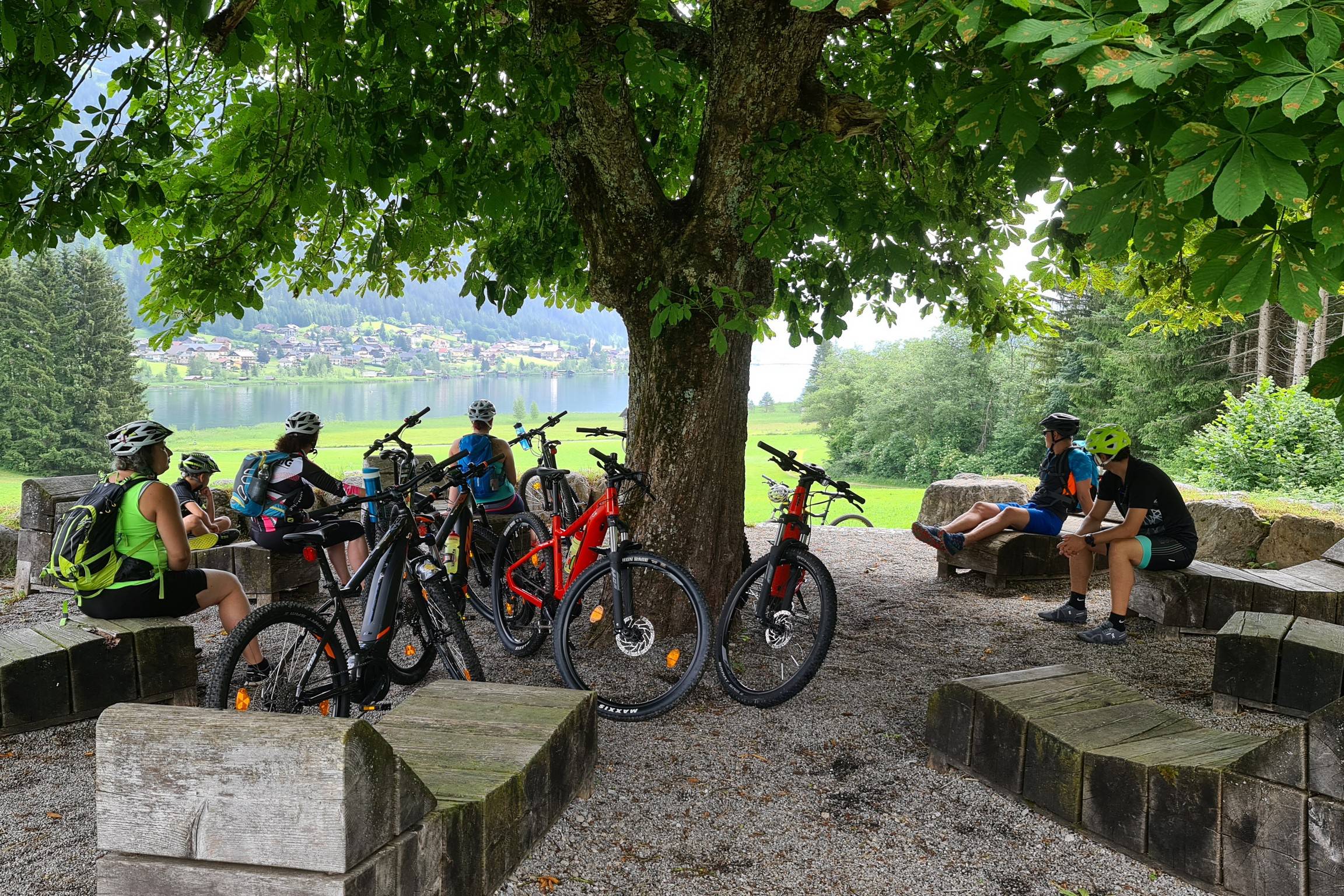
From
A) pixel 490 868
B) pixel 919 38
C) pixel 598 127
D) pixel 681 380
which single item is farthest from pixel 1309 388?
pixel 598 127

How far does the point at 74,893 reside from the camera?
122 inches

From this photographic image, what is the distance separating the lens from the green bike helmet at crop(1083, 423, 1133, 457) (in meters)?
6.45

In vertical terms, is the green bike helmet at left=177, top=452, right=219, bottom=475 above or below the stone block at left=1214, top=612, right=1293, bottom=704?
above

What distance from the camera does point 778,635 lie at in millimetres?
5125

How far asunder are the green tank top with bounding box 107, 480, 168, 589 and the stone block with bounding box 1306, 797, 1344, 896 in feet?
15.3

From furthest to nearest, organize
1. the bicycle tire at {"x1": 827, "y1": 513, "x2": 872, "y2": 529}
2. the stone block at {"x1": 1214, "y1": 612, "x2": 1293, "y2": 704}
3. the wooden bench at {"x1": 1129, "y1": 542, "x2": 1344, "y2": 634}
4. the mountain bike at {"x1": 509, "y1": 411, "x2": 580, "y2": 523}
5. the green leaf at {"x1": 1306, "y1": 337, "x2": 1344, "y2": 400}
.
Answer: the bicycle tire at {"x1": 827, "y1": 513, "x2": 872, "y2": 529} < the mountain bike at {"x1": 509, "y1": 411, "x2": 580, "y2": 523} < the wooden bench at {"x1": 1129, "y1": 542, "x2": 1344, "y2": 634} < the stone block at {"x1": 1214, "y1": 612, "x2": 1293, "y2": 704} < the green leaf at {"x1": 1306, "y1": 337, "x2": 1344, "y2": 400}

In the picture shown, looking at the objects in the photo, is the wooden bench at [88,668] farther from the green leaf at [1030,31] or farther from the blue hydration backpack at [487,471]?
the green leaf at [1030,31]

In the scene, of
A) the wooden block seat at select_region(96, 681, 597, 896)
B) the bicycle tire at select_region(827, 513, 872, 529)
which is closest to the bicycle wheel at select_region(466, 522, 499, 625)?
the wooden block seat at select_region(96, 681, 597, 896)

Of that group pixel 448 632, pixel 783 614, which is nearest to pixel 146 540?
pixel 448 632

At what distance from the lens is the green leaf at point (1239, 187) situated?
216 cm

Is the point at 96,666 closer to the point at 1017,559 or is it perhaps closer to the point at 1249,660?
the point at 1249,660

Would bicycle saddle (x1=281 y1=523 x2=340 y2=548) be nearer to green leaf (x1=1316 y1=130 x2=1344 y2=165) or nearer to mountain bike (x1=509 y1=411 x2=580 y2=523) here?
mountain bike (x1=509 y1=411 x2=580 y2=523)

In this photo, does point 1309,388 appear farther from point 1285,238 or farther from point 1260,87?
point 1260,87

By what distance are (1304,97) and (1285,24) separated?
18cm
